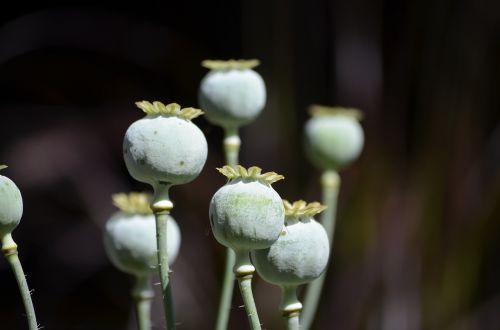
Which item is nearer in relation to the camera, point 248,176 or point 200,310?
point 248,176

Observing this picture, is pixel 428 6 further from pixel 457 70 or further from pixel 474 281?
pixel 474 281

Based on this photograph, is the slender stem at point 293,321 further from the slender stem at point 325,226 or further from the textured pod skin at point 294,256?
the slender stem at point 325,226

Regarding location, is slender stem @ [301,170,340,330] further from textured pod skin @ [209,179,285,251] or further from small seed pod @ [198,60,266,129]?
textured pod skin @ [209,179,285,251]

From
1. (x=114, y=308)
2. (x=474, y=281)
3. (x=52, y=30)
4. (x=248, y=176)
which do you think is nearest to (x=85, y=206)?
(x=114, y=308)

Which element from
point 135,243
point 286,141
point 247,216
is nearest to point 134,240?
point 135,243

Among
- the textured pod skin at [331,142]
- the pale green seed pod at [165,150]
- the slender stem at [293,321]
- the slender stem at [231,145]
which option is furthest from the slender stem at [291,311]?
the textured pod skin at [331,142]

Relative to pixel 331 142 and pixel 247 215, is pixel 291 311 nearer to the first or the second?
pixel 247 215
